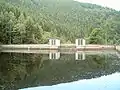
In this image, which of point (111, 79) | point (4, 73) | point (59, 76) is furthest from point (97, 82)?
point (4, 73)

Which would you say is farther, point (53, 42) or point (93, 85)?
point (53, 42)

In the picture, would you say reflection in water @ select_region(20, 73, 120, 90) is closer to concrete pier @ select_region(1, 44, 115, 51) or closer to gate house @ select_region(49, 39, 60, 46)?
concrete pier @ select_region(1, 44, 115, 51)

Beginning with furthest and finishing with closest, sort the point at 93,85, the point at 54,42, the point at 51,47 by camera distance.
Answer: the point at 54,42
the point at 51,47
the point at 93,85

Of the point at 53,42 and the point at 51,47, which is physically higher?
the point at 53,42

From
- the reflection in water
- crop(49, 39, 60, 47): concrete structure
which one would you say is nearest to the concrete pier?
crop(49, 39, 60, 47): concrete structure

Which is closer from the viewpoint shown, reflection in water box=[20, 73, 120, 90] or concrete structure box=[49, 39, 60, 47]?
reflection in water box=[20, 73, 120, 90]

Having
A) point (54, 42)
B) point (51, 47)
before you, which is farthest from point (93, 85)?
point (54, 42)

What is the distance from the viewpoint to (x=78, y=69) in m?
37.5

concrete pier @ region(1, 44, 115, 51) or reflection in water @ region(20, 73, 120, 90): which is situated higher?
reflection in water @ region(20, 73, 120, 90)

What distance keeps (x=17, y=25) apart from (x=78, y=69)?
121ft

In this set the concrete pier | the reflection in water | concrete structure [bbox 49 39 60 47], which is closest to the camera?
the reflection in water

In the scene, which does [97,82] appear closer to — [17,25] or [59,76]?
[59,76]

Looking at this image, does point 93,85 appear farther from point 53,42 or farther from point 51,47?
point 53,42

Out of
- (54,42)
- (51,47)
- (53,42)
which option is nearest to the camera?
(51,47)
